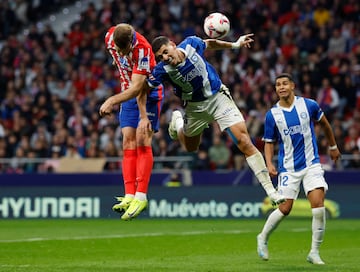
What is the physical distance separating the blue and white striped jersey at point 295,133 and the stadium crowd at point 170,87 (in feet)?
32.3

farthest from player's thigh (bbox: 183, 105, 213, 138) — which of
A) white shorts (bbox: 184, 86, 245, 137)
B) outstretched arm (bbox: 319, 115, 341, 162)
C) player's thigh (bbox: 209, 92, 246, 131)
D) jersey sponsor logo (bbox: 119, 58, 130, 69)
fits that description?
outstretched arm (bbox: 319, 115, 341, 162)

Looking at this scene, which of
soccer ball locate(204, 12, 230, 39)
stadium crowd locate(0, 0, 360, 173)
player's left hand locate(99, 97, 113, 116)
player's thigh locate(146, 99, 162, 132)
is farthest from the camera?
stadium crowd locate(0, 0, 360, 173)

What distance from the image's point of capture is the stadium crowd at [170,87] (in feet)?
81.5

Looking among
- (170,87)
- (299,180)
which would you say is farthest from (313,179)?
(170,87)

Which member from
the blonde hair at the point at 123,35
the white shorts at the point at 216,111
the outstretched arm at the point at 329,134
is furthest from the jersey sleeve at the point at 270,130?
the blonde hair at the point at 123,35

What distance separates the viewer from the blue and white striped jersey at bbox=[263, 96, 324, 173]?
12758mm

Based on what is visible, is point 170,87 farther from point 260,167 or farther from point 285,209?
point 285,209

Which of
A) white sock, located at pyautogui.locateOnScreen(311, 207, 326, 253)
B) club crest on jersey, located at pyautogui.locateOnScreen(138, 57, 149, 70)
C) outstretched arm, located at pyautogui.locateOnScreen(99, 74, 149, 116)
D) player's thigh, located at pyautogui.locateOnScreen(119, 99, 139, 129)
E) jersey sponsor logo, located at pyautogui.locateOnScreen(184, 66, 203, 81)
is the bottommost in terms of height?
white sock, located at pyautogui.locateOnScreen(311, 207, 326, 253)

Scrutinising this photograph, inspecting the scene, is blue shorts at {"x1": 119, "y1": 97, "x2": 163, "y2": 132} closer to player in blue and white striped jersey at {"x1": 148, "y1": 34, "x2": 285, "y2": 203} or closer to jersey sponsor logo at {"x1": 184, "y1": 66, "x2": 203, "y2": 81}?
player in blue and white striped jersey at {"x1": 148, "y1": 34, "x2": 285, "y2": 203}

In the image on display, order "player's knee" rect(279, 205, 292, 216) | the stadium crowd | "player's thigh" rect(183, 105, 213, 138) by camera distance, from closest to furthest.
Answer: "player's knee" rect(279, 205, 292, 216) → "player's thigh" rect(183, 105, 213, 138) → the stadium crowd

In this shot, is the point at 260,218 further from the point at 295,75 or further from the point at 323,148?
the point at 295,75

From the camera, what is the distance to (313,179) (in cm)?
1255

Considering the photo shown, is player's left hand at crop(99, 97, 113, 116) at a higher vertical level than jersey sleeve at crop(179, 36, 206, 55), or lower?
lower

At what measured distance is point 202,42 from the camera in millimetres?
13023
